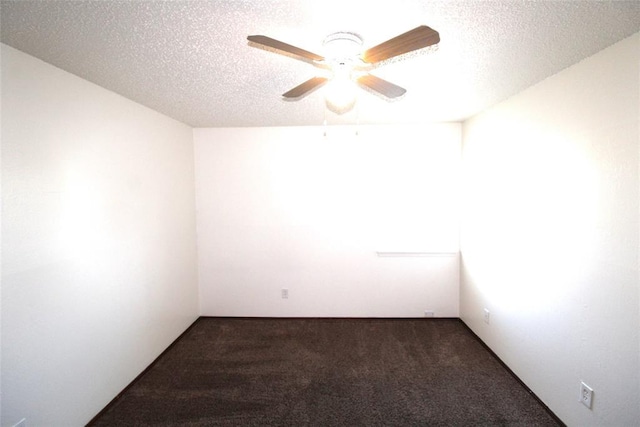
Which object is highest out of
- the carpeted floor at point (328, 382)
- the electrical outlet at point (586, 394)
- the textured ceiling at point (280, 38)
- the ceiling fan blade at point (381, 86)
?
the textured ceiling at point (280, 38)

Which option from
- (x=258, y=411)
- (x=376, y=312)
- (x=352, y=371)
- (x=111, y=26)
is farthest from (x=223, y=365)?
(x=111, y=26)

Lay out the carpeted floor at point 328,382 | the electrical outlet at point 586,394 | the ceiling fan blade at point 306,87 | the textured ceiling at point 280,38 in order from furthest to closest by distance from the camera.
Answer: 1. the carpeted floor at point 328,382
2. the electrical outlet at point 586,394
3. the ceiling fan blade at point 306,87
4. the textured ceiling at point 280,38

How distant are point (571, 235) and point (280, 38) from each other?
6.81 ft

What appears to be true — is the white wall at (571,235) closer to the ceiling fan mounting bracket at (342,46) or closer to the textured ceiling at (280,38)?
the textured ceiling at (280,38)

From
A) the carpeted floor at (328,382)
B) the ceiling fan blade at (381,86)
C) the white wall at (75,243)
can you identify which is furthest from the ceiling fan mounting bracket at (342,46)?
the carpeted floor at (328,382)

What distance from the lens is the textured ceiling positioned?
117cm

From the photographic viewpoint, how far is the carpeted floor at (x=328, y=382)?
1.99m

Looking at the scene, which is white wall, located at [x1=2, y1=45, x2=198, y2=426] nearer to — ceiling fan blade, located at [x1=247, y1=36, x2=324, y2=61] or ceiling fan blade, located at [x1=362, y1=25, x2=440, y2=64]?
ceiling fan blade, located at [x1=247, y1=36, x2=324, y2=61]

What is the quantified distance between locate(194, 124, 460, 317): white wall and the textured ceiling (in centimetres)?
114

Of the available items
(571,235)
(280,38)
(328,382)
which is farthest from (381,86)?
(328,382)

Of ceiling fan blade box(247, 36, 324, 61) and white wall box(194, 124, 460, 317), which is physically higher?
ceiling fan blade box(247, 36, 324, 61)

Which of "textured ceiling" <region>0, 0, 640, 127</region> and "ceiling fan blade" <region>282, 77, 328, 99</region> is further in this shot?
"ceiling fan blade" <region>282, 77, 328, 99</region>

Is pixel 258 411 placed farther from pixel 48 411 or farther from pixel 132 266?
pixel 132 266

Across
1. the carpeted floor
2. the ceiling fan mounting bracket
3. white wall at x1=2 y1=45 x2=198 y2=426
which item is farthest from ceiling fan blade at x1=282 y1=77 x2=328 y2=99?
the carpeted floor
